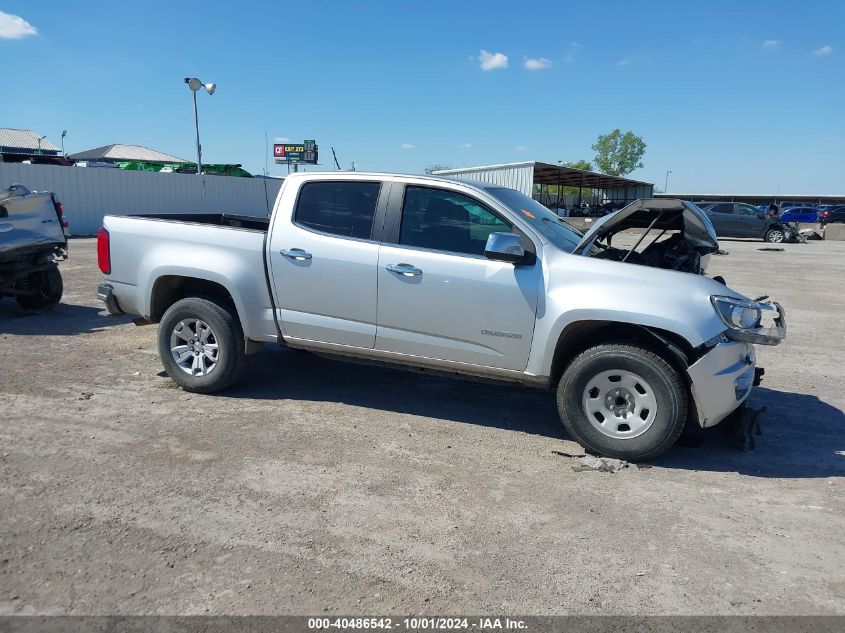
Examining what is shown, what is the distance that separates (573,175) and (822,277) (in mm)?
29298

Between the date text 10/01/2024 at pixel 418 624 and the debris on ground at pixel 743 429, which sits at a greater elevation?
the debris on ground at pixel 743 429

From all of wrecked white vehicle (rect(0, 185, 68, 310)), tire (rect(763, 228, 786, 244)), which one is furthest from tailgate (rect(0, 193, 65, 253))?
tire (rect(763, 228, 786, 244))

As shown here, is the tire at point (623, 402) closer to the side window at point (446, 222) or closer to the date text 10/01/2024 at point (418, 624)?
the side window at point (446, 222)

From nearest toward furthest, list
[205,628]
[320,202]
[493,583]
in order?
1. [205,628]
2. [493,583]
3. [320,202]

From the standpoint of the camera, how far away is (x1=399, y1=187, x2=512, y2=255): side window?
5.03m

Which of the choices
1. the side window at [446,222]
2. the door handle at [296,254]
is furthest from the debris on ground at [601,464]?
the door handle at [296,254]

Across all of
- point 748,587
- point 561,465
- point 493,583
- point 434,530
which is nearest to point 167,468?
point 434,530

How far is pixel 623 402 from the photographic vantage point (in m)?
4.66

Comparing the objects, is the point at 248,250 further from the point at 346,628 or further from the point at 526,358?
the point at 346,628

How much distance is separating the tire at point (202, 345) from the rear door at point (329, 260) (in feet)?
1.69

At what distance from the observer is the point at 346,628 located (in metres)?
2.80

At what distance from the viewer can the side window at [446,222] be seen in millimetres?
5027

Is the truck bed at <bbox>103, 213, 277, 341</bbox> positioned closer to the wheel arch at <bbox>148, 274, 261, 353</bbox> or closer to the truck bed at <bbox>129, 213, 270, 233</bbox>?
the wheel arch at <bbox>148, 274, 261, 353</bbox>

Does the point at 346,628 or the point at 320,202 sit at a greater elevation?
the point at 320,202
